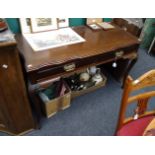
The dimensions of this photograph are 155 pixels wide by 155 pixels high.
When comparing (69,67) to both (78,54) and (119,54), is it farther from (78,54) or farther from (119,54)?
(119,54)

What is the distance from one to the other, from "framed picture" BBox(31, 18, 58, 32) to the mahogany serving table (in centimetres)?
15

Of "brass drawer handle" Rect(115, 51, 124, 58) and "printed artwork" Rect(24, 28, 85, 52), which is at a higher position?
"printed artwork" Rect(24, 28, 85, 52)

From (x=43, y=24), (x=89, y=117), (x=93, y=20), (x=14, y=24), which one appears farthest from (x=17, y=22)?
(x=89, y=117)

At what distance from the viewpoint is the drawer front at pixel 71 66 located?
4.20 feet

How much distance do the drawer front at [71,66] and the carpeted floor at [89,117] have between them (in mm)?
566

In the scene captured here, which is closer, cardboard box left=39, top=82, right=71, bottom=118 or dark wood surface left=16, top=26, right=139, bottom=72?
dark wood surface left=16, top=26, right=139, bottom=72

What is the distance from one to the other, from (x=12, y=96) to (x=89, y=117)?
84 cm

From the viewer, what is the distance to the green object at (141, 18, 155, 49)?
267 centimetres

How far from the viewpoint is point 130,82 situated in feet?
3.06

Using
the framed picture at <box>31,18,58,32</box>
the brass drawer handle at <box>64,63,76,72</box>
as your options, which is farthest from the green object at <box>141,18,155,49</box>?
the brass drawer handle at <box>64,63,76,72</box>

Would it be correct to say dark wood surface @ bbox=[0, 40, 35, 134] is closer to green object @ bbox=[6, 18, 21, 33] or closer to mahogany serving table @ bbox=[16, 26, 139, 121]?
mahogany serving table @ bbox=[16, 26, 139, 121]

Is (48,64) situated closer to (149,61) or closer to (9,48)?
(9,48)
